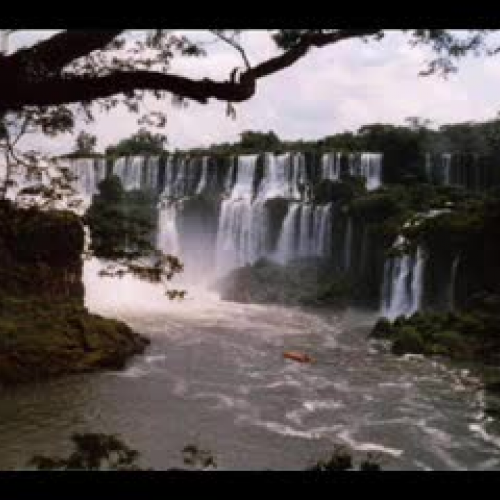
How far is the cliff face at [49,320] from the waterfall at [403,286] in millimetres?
11963

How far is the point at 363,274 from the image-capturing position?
3738 centimetres

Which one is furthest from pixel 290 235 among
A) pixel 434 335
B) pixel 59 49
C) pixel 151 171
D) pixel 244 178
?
pixel 59 49

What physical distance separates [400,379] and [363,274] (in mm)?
16062

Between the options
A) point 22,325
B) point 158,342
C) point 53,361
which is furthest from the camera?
point 158,342

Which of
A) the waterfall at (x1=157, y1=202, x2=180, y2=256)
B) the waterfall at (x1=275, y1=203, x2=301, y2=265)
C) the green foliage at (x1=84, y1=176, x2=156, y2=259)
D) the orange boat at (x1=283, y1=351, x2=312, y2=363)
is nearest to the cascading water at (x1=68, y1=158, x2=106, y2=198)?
the waterfall at (x1=157, y1=202, x2=180, y2=256)

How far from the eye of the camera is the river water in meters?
14.9

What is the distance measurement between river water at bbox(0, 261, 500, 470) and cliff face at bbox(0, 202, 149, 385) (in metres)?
0.82

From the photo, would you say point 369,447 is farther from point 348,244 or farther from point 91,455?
point 348,244

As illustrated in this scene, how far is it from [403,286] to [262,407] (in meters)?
15.7

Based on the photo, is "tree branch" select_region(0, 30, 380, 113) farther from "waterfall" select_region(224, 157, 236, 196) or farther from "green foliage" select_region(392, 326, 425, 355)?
"waterfall" select_region(224, 157, 236, 196)

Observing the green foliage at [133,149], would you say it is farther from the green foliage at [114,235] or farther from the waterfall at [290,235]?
the green foliage at [114,235]
